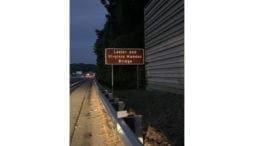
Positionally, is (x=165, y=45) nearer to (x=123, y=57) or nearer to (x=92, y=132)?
(x=123, y=57)

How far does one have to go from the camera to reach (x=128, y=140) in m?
4.82

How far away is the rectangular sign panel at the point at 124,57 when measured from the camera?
15.4m

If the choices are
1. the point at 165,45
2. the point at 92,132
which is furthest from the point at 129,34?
the point at 92,132

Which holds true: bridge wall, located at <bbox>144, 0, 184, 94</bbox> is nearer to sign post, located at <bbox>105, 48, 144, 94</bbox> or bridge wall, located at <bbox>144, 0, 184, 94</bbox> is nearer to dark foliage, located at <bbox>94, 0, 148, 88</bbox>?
sign post, located at <bbox>105, 48, 144, 94</bbox>

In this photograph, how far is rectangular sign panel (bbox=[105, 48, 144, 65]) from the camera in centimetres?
1545

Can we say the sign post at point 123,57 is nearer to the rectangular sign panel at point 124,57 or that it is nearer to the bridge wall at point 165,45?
the rectangular sign panel at point 124,57

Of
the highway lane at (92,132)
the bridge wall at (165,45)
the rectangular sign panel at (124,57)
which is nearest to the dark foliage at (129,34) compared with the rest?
the bridge wall at (165,45)

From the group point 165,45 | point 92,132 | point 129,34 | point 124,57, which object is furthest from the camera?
point 129,34

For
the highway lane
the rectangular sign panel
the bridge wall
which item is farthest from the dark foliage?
the highway lane

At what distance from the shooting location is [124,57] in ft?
53.3
